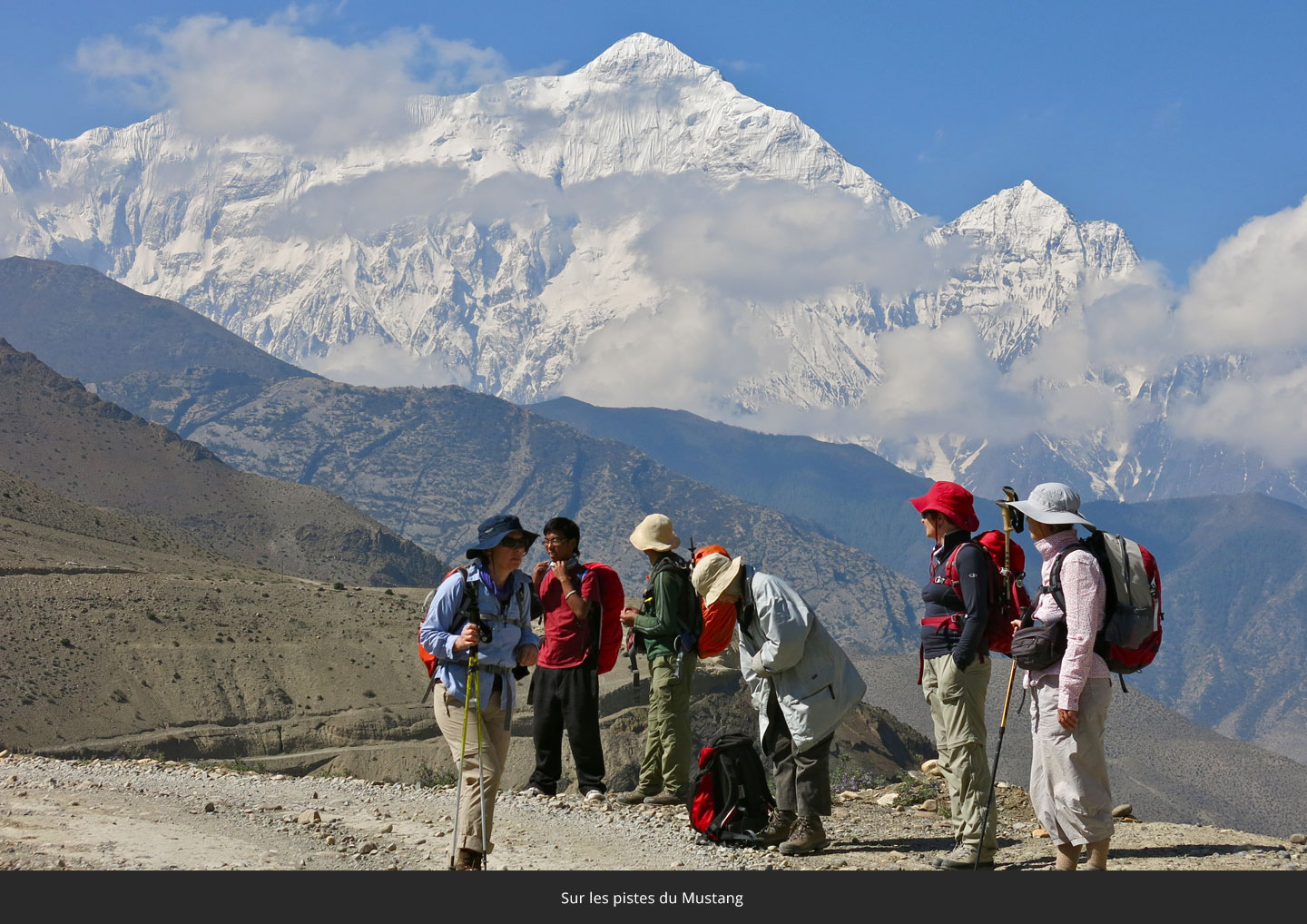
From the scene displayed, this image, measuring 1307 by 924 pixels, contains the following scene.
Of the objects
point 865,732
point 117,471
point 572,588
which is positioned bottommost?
point 865,732

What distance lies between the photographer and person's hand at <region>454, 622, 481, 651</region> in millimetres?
7711

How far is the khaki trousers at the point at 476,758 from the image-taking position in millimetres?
7871

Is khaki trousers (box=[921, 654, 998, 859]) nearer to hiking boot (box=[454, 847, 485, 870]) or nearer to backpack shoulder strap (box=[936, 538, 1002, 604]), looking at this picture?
backpack shoulder strap (box=[936, 538, 1002, 604])

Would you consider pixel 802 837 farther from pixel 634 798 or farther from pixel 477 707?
pixel 477 707

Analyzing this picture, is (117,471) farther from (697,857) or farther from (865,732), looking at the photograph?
(697,857)

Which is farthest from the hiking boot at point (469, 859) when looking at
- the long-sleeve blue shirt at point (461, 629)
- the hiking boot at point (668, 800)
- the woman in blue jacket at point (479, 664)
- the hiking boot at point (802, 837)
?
the hiking boot at point (668, 800)

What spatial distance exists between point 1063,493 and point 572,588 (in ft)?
14.3

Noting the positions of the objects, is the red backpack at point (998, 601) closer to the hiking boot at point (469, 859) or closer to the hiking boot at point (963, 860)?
the hiking boot at point (963, 860)

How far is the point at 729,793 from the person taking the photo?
957 cm

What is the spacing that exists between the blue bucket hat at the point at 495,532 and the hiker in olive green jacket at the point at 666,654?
1.93 metres

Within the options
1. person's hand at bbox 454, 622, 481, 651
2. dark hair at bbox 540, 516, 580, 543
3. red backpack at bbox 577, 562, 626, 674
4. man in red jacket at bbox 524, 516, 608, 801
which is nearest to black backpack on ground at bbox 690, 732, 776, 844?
man in red jacket at bbox 524, 516, 608, 801

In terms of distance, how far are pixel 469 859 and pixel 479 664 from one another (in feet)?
3.72

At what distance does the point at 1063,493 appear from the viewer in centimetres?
793
